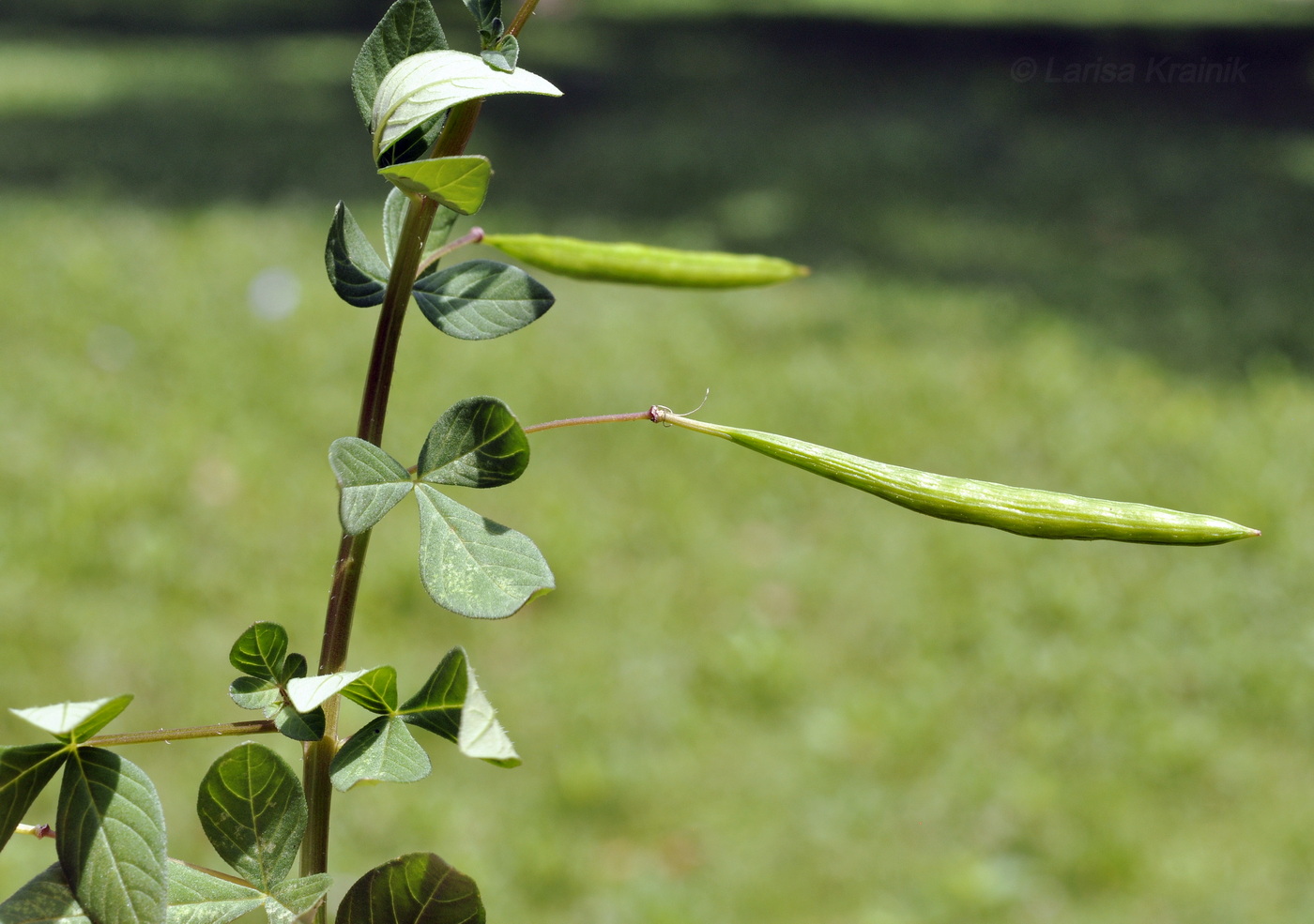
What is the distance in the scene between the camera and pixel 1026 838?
208 cm

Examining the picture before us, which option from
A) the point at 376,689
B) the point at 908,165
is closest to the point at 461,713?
the point at 376,689

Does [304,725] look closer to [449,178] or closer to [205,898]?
[205,898]

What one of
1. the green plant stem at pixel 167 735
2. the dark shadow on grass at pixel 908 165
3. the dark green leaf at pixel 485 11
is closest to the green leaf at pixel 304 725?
the green plant stem at pixel 167 735

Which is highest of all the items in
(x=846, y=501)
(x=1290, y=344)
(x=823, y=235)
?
(x=823, y=235)

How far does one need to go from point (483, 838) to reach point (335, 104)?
14.6ft

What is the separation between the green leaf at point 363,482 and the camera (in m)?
0.36

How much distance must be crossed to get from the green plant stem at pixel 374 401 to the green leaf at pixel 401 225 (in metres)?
0.06

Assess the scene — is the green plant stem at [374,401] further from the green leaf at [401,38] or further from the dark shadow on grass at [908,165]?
the dark shadow on grass at [908,165]

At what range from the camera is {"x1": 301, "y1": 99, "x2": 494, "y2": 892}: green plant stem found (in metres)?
0.37

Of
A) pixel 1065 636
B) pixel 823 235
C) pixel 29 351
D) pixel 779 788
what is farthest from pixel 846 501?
pixel 29 351

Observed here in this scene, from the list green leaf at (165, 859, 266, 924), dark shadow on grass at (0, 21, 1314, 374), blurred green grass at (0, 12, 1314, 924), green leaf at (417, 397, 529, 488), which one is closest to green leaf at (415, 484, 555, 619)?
green leaf at (417, 397, 529, 488)

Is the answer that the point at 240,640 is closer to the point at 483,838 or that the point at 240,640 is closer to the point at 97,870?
the point at 97,870

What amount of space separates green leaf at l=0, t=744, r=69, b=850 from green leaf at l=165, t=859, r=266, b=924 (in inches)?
2.0

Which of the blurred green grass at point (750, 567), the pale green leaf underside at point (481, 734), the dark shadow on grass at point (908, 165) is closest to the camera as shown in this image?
the pale green leaf underside at point (481, 734)
